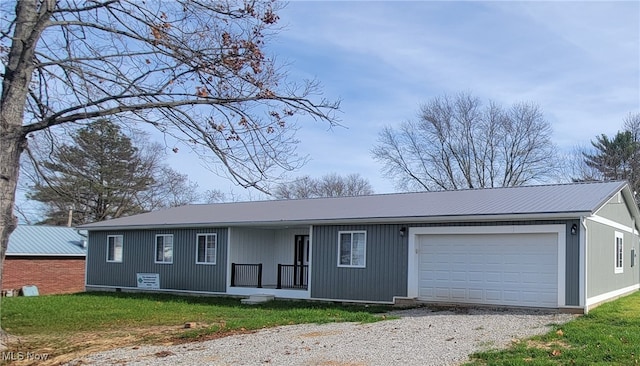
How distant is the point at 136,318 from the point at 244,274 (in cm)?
615

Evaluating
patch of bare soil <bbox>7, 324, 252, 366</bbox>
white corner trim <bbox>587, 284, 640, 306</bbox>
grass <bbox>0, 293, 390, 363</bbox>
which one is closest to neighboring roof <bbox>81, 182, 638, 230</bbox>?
white corner trim <bbox>587, 284, 640, 306</bbox>

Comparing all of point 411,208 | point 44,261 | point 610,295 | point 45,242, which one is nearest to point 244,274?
point 411,208

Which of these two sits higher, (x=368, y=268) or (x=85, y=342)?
(x=368, y=268)

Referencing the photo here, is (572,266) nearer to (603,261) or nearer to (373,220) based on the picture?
(603,261)

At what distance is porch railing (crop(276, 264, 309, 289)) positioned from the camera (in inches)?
850

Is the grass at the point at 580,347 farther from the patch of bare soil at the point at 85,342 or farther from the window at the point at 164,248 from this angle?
the window at the point at 164,248

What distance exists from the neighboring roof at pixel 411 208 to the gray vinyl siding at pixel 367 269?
52cm

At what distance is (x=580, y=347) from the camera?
9.98m

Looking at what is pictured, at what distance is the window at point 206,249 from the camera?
22.0 meters

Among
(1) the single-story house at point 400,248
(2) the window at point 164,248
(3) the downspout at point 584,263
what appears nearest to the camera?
(3) the downspout at point 584,263

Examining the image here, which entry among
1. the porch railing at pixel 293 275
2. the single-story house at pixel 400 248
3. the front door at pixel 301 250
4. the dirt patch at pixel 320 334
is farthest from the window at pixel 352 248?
the dirt patch at pixel 320 334

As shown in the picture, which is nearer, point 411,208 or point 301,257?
point 411,208

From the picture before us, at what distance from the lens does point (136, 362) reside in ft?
32.1

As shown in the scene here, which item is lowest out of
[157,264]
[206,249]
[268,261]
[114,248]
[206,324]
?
[206,324]
